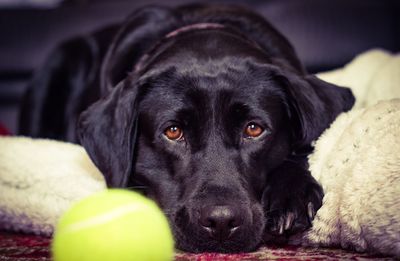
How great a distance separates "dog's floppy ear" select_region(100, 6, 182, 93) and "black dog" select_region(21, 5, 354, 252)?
26 cm

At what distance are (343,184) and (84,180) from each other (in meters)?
0.87

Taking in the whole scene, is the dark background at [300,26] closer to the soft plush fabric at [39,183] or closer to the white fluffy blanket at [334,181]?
the white fluffy blanket at [334,181]

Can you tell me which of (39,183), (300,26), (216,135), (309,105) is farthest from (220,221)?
(300,26)

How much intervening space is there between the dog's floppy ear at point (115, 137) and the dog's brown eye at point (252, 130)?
388 millimetres

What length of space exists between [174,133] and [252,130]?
255 mm

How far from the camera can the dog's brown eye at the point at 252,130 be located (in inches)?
67.4

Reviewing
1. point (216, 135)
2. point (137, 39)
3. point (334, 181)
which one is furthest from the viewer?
point (137, 39)

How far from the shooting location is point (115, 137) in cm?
178

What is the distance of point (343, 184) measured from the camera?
1466mm

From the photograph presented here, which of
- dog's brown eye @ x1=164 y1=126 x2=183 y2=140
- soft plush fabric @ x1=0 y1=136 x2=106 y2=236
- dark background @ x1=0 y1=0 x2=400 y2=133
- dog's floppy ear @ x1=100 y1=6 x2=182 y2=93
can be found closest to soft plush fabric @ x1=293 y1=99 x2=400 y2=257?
dog's brown eye @ x1=164 y1=126 x2=183 y2=140

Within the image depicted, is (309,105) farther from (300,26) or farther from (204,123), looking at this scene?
(300,26)

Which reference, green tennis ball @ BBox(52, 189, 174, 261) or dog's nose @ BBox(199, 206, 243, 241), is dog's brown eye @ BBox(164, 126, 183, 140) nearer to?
dog's nose @ BBox(199, 206, 243, 241)

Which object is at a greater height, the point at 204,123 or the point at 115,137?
the point at 204,123

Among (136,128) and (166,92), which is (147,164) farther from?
(166,92)
